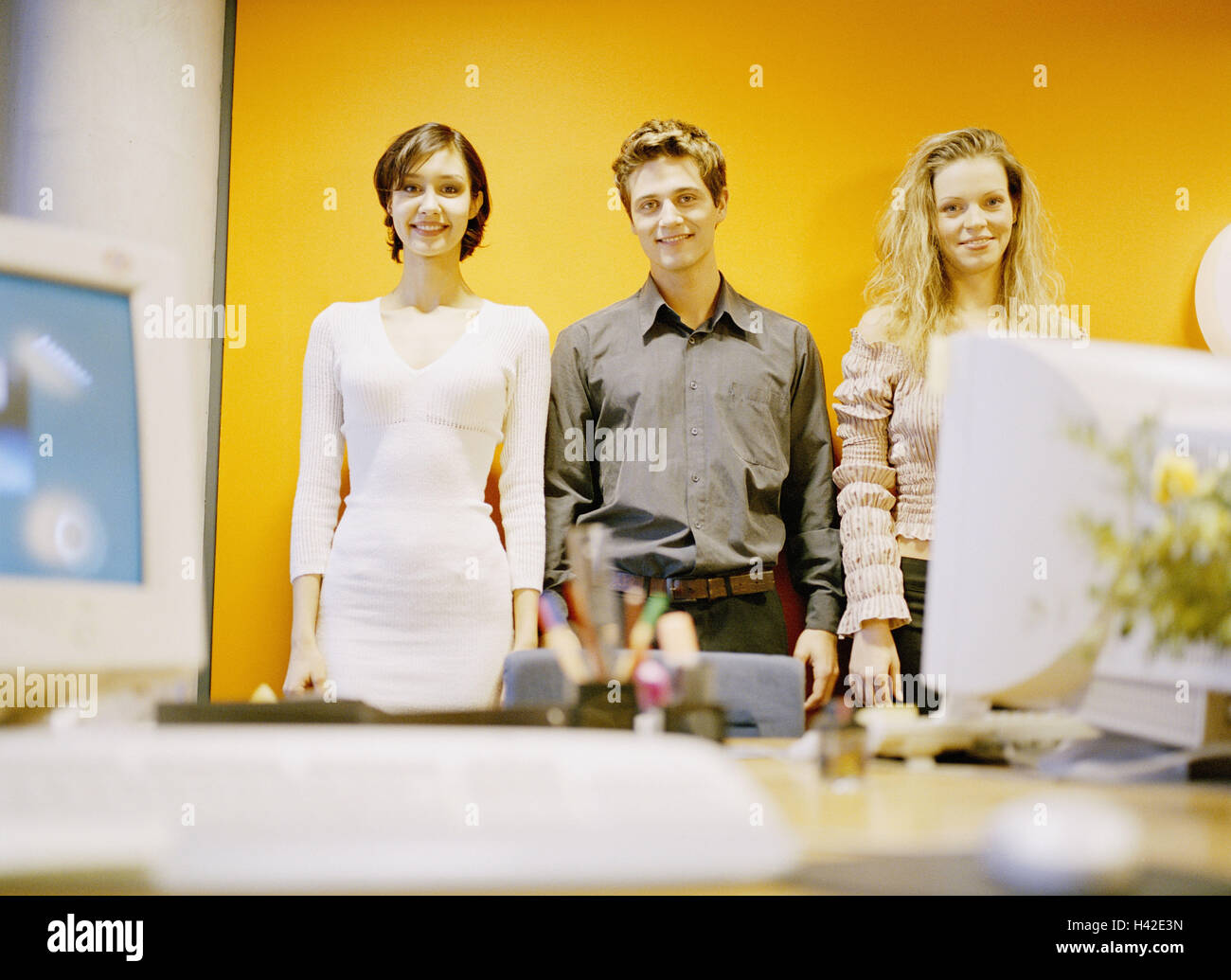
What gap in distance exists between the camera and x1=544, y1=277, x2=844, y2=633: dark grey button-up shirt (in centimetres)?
252

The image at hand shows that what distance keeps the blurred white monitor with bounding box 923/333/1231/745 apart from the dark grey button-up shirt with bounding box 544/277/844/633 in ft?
5.15

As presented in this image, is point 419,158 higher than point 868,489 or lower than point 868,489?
higher

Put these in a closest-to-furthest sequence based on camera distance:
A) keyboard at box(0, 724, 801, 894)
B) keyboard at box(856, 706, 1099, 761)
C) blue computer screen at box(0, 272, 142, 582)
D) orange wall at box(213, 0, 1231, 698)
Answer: keyboard at box(0, 724, 801, 894) < blue computer screen at box(0, 272, 142, 582) < keyboard at box(856, 706, 1099, 761) < orange wall at box(213, 0, 1231, 698)

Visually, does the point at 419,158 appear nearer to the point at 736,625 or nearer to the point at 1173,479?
the point at 736,625

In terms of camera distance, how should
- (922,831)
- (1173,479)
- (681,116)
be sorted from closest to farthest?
(922,831)
(1173,479)
(681,116)

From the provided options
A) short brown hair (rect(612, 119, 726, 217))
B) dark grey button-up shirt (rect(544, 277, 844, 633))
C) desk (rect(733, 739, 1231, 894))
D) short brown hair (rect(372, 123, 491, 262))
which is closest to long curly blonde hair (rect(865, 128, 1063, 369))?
dark grey button-up shirt (rect(544, 277, 844, 633))

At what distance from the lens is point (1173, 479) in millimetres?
829

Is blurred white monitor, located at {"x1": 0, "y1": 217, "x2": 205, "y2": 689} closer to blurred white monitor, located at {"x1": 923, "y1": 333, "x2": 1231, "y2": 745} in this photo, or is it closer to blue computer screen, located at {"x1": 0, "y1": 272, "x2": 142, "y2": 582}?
blue computer screen, located at {"x1": 0, "y1": 272, "x2": 142, "y2": 582}

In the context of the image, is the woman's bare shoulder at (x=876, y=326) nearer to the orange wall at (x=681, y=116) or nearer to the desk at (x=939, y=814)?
the orange wall at (x=681, y=116)

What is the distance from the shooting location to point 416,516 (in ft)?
7.67

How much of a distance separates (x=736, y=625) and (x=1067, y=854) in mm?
1955

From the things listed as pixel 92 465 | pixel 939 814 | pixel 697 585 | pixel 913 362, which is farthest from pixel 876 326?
pixel 92 465

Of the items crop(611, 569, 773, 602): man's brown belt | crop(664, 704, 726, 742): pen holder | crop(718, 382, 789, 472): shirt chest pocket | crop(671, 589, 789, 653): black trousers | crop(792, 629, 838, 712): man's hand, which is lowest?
crop(792, 629, 838, 712): man's hand

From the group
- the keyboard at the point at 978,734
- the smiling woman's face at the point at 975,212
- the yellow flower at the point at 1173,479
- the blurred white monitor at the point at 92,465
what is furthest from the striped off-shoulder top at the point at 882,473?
the blurred white monitor at the point at 92,465
